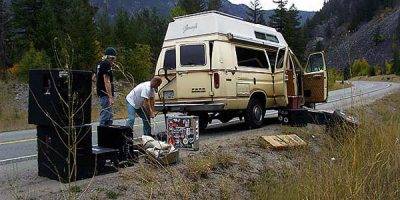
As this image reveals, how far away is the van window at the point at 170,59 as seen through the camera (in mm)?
11245

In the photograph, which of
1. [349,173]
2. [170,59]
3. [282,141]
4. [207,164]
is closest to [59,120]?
[207,164]

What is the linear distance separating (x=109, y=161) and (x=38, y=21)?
134 ft

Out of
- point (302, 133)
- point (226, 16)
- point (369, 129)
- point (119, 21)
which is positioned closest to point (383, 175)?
point (369, 129)

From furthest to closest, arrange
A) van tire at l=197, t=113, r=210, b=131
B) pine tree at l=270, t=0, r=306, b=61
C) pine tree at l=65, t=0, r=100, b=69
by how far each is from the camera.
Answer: pine tree at l=270, t=0, r=306, b=61, pine tree at l=65, t=0, r=100, b=69, van tire at l=197, t=113, r=210, b=131

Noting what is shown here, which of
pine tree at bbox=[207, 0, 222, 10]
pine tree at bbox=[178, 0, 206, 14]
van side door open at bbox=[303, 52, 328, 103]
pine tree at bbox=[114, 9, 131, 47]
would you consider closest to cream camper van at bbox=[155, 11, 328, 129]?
van side door open at bbox=[303, 52, 328, 103]

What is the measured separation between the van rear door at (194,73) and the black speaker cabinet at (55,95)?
4617mm

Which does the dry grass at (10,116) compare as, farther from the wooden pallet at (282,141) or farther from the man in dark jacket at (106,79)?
the wooden pallet at (282,141)

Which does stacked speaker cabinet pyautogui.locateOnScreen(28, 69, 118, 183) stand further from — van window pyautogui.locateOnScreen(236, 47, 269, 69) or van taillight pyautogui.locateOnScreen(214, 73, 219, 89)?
van window pyautogui.locateOnScreen(236, 47, 269, 69)

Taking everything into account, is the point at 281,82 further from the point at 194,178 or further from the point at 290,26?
the point at 290,26

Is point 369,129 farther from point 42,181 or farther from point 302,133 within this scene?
point 42,181

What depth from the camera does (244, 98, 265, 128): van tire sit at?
38.2ft

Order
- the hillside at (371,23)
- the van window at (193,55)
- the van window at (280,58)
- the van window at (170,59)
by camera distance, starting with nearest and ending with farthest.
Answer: the van window at (193,55), the van window at (170,59), the van window at (280,58), the hillside at (371,23)

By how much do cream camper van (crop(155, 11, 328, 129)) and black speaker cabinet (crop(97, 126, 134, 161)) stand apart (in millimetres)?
3563

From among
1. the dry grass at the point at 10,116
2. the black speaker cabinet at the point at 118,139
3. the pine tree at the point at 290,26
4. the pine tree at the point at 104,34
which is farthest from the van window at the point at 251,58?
the pine tree at the point at 290,26
